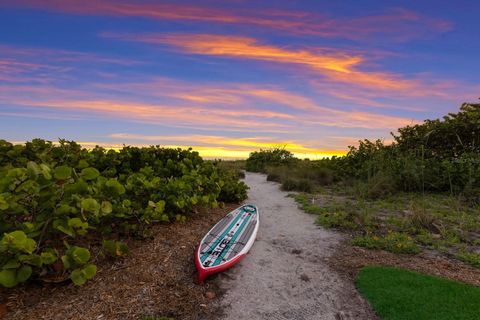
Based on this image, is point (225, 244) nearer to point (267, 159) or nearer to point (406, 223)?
point (406, 223)

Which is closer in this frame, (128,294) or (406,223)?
(128,294)

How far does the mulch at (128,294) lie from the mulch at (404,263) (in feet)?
6.79

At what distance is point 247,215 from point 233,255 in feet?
7.48

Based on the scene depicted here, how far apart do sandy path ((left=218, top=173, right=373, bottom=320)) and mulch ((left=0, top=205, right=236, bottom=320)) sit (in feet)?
1.15

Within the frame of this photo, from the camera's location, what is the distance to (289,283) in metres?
4.65

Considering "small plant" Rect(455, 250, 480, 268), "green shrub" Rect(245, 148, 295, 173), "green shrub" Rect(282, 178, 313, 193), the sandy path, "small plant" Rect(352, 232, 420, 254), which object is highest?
"green shrub" Rect(245, 148, 295, 173)

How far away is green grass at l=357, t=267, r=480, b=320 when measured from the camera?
3992 millimetres

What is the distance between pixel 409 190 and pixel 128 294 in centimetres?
1069

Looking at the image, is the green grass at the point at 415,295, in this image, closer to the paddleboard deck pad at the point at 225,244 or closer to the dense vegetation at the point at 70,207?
the paddleboard deck pad at the point at 225,244

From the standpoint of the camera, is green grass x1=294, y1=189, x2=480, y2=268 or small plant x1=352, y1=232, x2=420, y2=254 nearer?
small plant x1=352, y1=232, x2=420, y2=254

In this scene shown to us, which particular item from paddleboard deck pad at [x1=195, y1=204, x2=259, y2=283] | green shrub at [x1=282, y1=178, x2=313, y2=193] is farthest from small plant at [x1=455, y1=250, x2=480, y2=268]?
green shrub at [x1=282, y1=178, x2=313, y2=193]

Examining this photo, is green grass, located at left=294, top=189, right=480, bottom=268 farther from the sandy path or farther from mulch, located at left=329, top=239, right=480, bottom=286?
the sandy path

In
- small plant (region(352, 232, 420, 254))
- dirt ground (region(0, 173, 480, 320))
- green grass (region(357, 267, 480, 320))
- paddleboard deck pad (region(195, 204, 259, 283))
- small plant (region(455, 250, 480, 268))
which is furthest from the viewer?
small plant (region(352, 232, 420, 254))

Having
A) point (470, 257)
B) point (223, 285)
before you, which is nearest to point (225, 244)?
point (223, 285)
